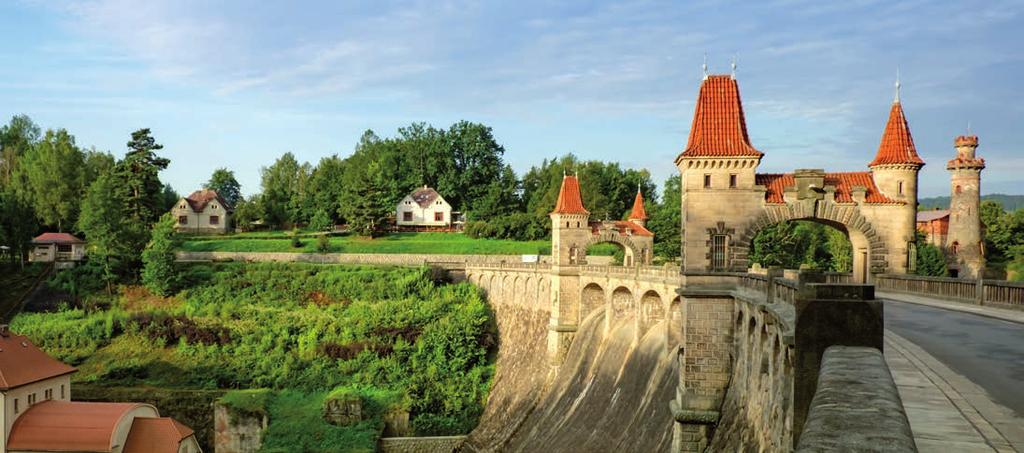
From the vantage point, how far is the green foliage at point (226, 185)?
132m

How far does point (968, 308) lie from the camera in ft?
62.0

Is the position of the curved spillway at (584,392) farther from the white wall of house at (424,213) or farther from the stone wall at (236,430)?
the white wall of house at (424,213)

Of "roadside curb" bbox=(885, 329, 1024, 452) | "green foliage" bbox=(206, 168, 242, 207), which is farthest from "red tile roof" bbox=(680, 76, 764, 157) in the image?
"green foliage" bbox=(206, 168, 242, 207)

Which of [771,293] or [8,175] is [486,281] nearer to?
[771,293]

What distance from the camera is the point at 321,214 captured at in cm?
9000

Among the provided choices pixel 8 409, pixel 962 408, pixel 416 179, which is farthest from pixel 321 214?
pixel 962 408

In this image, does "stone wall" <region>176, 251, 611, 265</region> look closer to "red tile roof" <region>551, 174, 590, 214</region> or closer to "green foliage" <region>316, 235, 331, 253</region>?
"green foliage" <region>316, 235, 331, 253</region>

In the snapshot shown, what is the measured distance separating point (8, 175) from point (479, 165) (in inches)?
2268

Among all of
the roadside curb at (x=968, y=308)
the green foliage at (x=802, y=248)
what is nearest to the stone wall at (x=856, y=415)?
the roadside curb at (x=968, y=308)

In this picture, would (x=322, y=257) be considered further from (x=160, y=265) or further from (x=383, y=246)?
(x=160, y=265)

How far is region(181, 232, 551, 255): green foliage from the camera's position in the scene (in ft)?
248

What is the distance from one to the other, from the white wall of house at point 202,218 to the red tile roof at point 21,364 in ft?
162

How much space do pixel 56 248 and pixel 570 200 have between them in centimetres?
4926

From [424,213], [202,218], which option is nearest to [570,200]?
[424,213]
